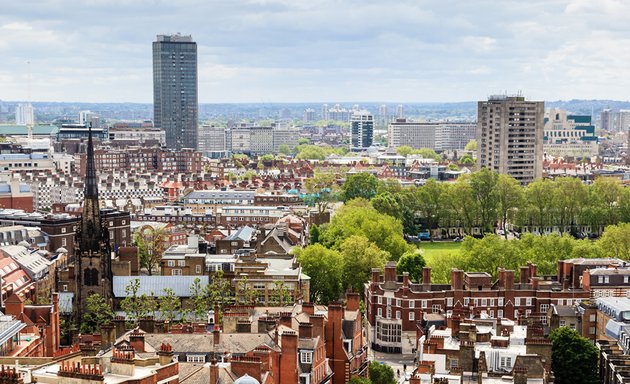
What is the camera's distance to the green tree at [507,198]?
520 ft

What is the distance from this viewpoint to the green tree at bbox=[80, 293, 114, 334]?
73938 mm

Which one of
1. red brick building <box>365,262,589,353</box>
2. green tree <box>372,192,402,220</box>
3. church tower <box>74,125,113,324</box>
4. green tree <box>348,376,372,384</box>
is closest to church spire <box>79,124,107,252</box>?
church tower <box>74,125,113,324</box>

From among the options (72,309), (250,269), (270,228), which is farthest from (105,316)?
(270,228)

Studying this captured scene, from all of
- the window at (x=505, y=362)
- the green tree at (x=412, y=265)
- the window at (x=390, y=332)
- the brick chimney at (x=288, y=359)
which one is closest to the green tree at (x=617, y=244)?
the green tree at (x=412, y=265)

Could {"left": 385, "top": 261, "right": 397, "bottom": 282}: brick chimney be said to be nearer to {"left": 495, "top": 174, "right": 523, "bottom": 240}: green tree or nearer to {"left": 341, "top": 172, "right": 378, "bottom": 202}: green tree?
{"left": 495, "top": 174, "right": 523, "bottom": 240}: green tree

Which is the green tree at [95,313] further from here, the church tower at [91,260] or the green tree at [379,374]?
the green tree at [379,374]

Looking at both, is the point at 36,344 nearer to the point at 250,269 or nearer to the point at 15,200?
the point at 250,269

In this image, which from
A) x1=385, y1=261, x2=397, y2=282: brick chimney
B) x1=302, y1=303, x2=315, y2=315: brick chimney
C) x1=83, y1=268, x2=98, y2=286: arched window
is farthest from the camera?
x1=385, y1=261, x2=397, y2=282: brick chimney

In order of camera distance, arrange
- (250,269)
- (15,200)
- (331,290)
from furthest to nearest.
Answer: (15,200)
(331,290)
(250,269)

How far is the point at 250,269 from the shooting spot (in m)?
87.9

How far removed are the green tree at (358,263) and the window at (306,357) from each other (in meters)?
47.7

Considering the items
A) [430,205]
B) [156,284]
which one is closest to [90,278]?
[156,284]

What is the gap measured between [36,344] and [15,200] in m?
99.9

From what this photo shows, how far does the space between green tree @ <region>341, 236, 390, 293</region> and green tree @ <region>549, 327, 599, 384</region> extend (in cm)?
3624
